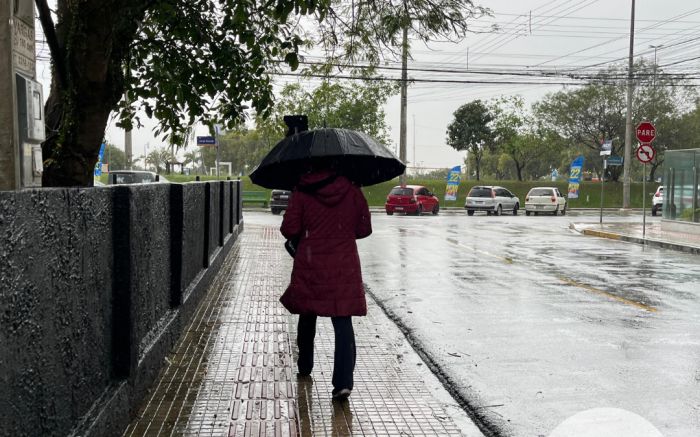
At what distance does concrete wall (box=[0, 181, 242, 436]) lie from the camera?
282 centimetres

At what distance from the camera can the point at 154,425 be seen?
15.4 feet

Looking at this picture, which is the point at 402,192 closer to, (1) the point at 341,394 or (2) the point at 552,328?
(2) the point at 552,328

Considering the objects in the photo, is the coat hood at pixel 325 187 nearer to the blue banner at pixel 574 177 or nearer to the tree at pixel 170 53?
the tree at pixel 170 53

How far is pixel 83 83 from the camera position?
7586mm

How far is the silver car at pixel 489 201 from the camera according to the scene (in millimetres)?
41344

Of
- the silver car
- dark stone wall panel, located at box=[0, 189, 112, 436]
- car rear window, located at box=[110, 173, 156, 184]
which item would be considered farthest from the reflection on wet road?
the silver car

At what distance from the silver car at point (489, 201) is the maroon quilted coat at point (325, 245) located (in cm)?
3653

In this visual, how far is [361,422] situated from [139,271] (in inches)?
71.8

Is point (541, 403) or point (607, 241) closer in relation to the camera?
point (541, 403)

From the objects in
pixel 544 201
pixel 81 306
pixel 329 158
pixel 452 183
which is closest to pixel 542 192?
pixel 544 201

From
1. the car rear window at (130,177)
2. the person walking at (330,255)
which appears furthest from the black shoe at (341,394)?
the car rear window at (130,177)

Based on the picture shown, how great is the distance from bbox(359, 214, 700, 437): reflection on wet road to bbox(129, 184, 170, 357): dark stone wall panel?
237 cm

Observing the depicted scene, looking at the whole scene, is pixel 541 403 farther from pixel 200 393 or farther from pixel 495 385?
pixel 200 393

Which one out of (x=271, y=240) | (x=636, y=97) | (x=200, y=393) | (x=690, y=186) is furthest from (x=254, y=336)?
(x=636, y=97)
